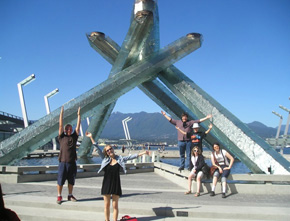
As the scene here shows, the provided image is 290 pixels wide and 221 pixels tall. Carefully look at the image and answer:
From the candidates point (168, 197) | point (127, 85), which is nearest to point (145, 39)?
point (127, 85)

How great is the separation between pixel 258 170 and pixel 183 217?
510 cm

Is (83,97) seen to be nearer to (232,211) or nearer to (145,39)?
(145,39)

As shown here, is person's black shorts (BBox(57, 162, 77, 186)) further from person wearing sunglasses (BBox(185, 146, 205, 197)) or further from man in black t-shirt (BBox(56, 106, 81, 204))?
person wearing sunglasses (BBox(185, 146, 205, 197))

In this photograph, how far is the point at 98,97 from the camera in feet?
37.1

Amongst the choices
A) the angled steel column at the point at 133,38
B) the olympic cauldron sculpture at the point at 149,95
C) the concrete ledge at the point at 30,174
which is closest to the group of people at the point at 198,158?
the olympic cauldron sculpture at the point at 149,95

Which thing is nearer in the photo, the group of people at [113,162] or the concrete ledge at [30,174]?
the group of people at [113,162]

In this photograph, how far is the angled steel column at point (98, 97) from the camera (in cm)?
1013

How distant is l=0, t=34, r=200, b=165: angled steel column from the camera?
1013 cm

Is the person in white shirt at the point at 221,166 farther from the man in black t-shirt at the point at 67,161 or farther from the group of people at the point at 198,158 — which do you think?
the man in black t-shirt at the point at 67,161

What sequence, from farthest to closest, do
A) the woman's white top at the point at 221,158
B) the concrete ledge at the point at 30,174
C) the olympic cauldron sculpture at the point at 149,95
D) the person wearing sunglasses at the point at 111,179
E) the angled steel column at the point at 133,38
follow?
1. the angled steel column at the point at 133,38
2. the olympic cauldron sculpture at the point at 149,95
3. the concrete ledge at the point at 30,174
4. the woman's white top at the point at 221,158
5. the person wearing sunglasses at the point at 111,179

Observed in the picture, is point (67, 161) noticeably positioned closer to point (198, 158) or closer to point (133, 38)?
point (198, 158)

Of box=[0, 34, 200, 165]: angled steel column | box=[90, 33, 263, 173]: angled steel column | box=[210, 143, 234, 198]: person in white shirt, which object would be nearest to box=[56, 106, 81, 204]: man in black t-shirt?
box=[210, 143, 234, 198]: person in white shirt

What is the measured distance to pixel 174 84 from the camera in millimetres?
12289

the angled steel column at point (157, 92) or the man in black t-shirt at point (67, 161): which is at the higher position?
the angled steel column at point (157, 92)
